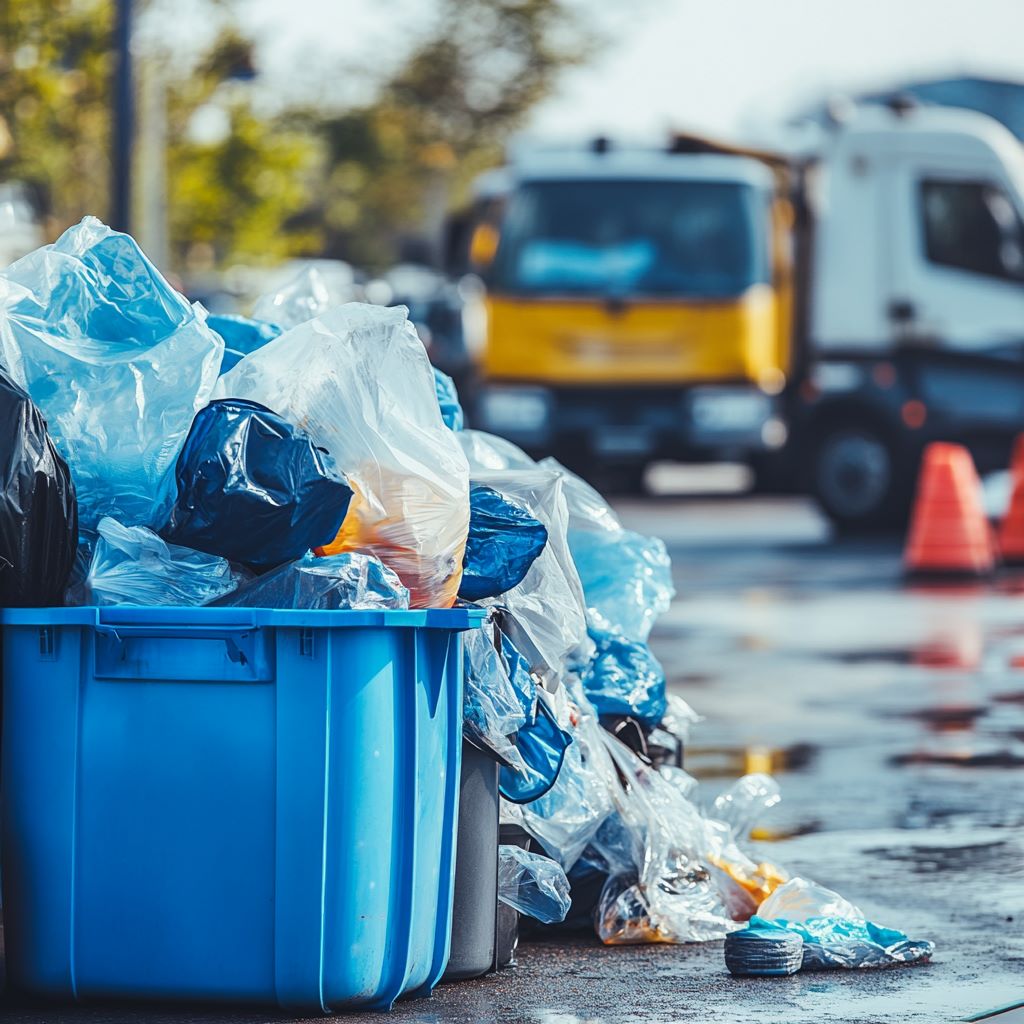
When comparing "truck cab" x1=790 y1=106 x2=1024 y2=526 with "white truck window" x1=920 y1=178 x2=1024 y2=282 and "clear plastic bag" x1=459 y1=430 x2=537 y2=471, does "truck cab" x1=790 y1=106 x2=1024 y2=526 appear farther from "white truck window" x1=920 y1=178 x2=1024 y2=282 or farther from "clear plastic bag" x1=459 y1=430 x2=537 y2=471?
"clear plastic bag" x1=459 y1=430 x2=537 y2=471

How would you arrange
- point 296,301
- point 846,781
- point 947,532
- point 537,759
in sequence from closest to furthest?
point 537,759 < point 296,301 < point 846,781 < point 947,532

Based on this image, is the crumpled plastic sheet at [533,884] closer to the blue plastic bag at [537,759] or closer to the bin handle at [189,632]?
the blue plastic bag at [537,759]

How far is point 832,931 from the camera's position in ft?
16.4

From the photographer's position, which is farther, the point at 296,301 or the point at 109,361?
the point at 296,301

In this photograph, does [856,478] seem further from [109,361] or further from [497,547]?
[109,361]

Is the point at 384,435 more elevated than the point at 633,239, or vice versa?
the point at 633,239

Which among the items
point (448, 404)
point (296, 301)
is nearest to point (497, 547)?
point (448, 404)

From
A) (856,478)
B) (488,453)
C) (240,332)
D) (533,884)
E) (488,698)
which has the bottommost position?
(533,884)

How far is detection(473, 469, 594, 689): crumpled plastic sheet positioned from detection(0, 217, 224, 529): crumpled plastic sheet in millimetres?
698

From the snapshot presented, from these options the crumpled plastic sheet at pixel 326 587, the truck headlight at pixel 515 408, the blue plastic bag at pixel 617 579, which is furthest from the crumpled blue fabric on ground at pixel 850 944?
the truck headlight at pixel 515 408

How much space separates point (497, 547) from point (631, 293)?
13091 mm

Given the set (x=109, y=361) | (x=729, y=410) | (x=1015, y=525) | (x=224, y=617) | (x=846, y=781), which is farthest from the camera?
(x=729, y=410)

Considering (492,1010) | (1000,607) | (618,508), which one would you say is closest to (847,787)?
(492,1010)

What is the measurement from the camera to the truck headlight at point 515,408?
17656 mm
